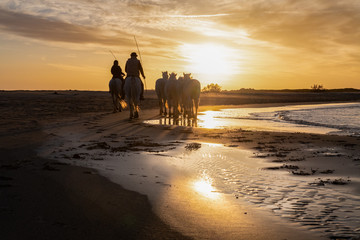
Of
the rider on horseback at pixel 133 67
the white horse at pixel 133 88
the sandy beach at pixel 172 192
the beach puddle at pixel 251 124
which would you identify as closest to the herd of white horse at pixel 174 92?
the white horse at pixel 133 88

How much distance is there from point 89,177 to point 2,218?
197 cm

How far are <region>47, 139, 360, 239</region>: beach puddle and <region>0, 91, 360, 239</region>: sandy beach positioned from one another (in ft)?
0.04

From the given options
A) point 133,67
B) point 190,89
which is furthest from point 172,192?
point 190,89

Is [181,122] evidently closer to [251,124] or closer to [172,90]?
[172,90]

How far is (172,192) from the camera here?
16.4ft

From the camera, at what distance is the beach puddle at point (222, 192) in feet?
12.4

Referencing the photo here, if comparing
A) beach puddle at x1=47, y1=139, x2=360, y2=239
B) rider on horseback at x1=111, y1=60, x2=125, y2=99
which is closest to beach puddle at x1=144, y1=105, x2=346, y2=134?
rider on horseback at x1=111, y1=60, x2=125, y2=99

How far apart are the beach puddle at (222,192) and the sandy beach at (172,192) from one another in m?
0.01

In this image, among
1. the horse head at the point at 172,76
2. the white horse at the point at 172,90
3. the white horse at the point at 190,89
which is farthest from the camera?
the horse head at the point at 172,76

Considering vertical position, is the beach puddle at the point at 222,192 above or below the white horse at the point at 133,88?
below

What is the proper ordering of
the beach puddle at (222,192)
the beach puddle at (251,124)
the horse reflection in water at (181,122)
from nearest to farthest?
1. the beach puddle at (222,192)
2. the beach puddle at (251,124)
3. the horse reflection in water at (181,122)

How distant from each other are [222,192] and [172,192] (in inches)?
28.4

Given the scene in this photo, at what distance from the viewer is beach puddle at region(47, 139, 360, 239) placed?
379cm

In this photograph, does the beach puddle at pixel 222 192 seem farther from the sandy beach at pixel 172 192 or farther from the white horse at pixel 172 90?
the white horse at pixel 172 90
